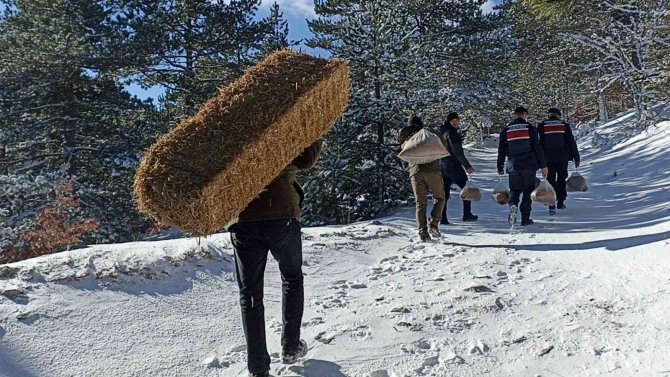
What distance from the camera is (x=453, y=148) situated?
8.12 meters

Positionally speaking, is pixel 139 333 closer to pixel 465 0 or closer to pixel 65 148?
pixel 65 148

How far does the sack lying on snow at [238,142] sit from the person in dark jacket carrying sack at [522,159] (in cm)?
458

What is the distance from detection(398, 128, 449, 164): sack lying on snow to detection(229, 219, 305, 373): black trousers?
3.69 metres

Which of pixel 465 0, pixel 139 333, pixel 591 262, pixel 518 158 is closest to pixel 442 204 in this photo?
pixel 518 158

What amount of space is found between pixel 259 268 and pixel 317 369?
2.45 feet

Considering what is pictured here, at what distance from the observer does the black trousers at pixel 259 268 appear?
3.17 metres

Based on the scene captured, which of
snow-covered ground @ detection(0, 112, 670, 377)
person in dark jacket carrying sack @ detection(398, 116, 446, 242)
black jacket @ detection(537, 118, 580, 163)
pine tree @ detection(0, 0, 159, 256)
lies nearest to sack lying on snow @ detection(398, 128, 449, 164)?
person in dark jacket carrying sack @ detection(398, 116, 446, 242)

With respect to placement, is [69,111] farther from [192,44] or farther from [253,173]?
[253,173]

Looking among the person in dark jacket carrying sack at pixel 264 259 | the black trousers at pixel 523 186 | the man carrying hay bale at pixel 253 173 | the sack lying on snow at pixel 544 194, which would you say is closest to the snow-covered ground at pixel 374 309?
the person in dark jacket carrying sack at pixel 264 259

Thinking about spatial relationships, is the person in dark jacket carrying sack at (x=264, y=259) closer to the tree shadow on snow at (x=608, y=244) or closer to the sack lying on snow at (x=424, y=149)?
the sack lying on snow at (x=424, y=149)

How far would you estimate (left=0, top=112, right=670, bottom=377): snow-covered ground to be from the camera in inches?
130

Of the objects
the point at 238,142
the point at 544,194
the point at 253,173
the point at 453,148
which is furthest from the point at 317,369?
the point at 453,148

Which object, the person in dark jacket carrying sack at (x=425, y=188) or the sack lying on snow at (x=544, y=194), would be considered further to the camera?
the sack lying on snow at (x=544, y=194)

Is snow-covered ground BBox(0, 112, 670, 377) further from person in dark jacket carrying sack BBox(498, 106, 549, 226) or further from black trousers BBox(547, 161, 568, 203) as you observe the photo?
black trousers BBox(547, 161, 568, 203)
